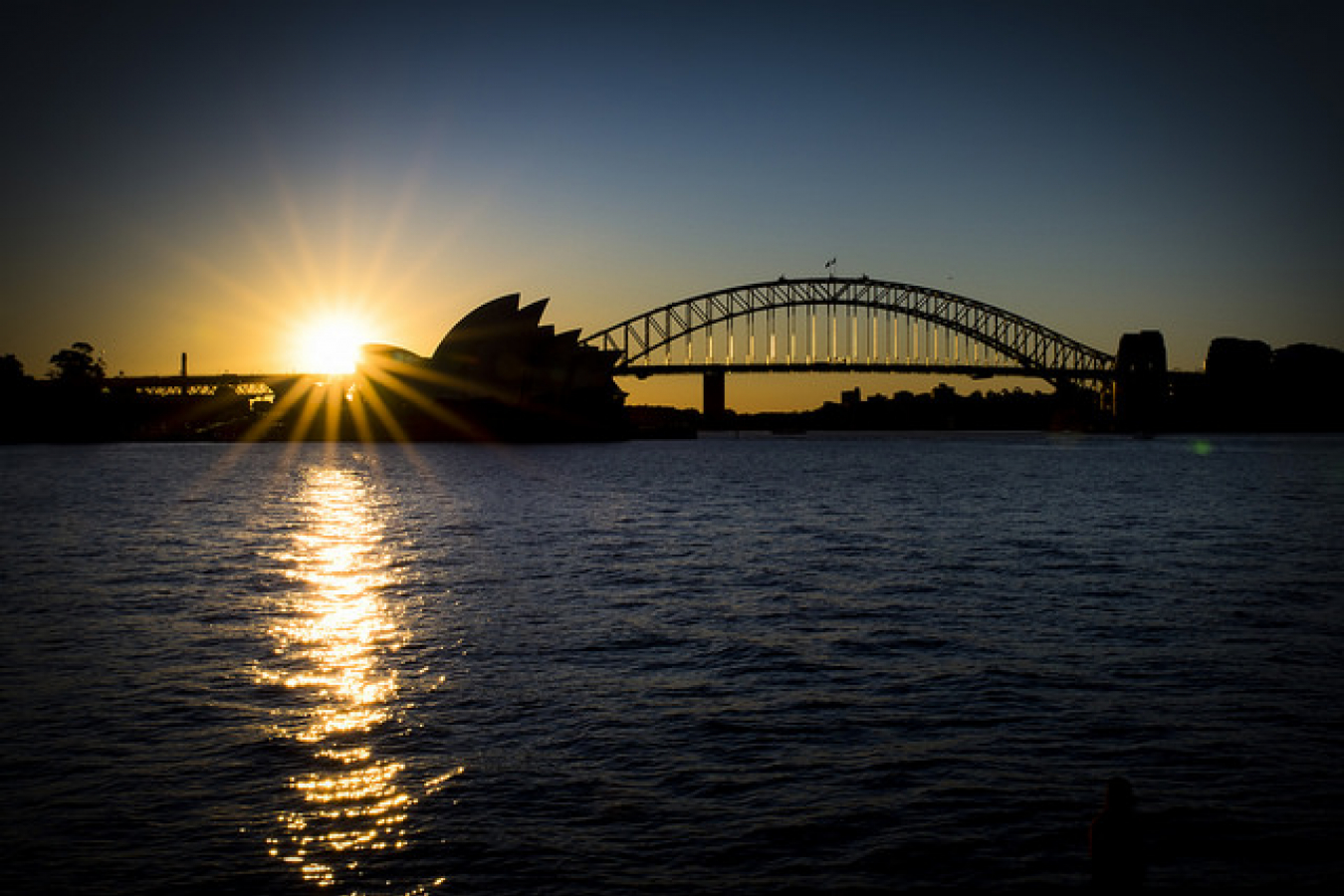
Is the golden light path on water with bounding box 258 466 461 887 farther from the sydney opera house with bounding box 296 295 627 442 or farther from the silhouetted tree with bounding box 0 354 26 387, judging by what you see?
the silhouetted tree with bounding box 0 354 26 387

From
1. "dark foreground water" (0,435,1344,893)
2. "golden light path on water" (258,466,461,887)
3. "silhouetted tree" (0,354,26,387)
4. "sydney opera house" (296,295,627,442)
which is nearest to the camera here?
"dark foreground water" (0,435,1344,893)

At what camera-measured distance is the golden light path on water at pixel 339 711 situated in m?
8.62

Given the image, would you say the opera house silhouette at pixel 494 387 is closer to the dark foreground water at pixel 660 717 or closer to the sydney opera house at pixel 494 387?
the sydney opera house at pixel 494 387

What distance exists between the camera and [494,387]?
515 feet

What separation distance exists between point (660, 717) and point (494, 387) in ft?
483

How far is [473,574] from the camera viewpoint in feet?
80.2

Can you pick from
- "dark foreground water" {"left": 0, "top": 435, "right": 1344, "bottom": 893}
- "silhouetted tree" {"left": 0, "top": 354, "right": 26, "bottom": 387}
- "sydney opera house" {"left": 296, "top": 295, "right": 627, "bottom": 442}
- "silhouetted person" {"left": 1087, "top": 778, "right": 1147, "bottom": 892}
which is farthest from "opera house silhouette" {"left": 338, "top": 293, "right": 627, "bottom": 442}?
"silhouetted person" {"left": 1087, "top": 778, "right": 1147, "bottom": 892}

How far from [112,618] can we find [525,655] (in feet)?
25.2

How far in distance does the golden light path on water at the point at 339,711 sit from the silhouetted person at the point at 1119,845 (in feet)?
16.8

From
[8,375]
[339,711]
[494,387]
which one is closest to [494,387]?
[494,387]

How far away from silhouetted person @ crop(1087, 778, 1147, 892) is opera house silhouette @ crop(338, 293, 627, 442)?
14099 cm

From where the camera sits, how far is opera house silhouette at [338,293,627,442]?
491 feet

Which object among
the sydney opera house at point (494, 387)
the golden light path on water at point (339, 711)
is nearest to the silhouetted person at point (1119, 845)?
the golden light path on water at point (339, 711)

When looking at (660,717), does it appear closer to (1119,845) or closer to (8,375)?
(1119,845)
